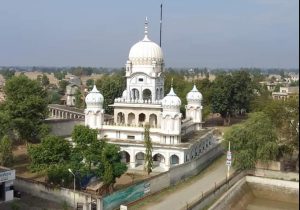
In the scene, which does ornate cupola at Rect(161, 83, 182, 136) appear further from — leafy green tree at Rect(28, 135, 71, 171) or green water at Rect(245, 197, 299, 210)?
leafy green tree at Rect(28, 135, 71, 171)

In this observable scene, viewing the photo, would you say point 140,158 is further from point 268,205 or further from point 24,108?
point 24,108

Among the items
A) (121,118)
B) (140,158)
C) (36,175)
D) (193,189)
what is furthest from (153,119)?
(36,175)

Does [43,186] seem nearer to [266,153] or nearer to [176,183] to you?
[176,183]

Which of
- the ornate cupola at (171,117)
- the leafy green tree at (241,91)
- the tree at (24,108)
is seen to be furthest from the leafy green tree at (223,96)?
the tree at (24,108)

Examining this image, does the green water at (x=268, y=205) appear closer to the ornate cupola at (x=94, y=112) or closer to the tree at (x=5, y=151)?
the ornate cupola at (x=94, y=112)

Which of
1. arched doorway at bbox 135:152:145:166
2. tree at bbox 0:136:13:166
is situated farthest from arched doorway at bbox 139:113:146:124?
tree at bbox 0:136:13:166
